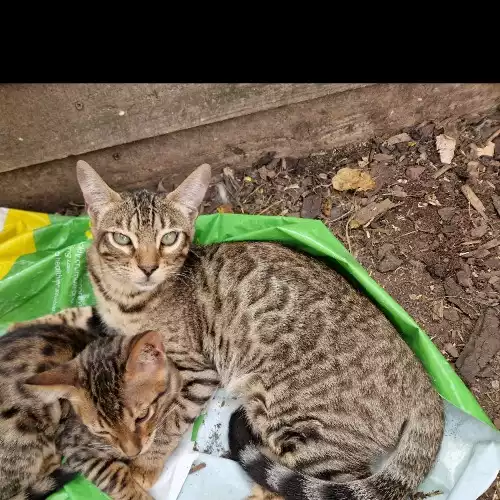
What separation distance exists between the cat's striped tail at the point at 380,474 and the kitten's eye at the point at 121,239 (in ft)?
4.03

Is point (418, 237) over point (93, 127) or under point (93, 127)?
under

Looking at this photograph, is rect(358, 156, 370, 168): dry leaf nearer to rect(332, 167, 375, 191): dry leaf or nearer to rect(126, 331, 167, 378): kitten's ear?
rect(332, 167, 375, 191): dry leaf

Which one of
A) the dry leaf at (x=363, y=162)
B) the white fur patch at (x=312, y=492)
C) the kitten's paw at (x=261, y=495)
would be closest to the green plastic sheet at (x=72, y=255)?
the dry leaf at (x=363, y=162)

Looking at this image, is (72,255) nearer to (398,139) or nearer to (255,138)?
(255,138)

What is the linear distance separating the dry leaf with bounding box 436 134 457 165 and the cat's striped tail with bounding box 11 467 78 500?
10.1ft

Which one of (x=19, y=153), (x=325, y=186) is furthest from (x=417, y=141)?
(x=19, y=153)

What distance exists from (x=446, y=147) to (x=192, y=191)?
198 cm

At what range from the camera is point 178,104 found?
3355 mm

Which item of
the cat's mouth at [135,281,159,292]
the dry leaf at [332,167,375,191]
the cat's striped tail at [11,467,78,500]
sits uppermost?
the dry leaf at [332,167,375,191]

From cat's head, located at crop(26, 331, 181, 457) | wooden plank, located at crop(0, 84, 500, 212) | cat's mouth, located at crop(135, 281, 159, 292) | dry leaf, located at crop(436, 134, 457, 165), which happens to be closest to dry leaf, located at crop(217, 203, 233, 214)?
wooden plank, located at crop(0, 84, 500, 212)

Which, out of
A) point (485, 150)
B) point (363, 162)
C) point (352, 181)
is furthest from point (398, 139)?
point (485, 150)

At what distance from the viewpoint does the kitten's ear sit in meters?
2.36
